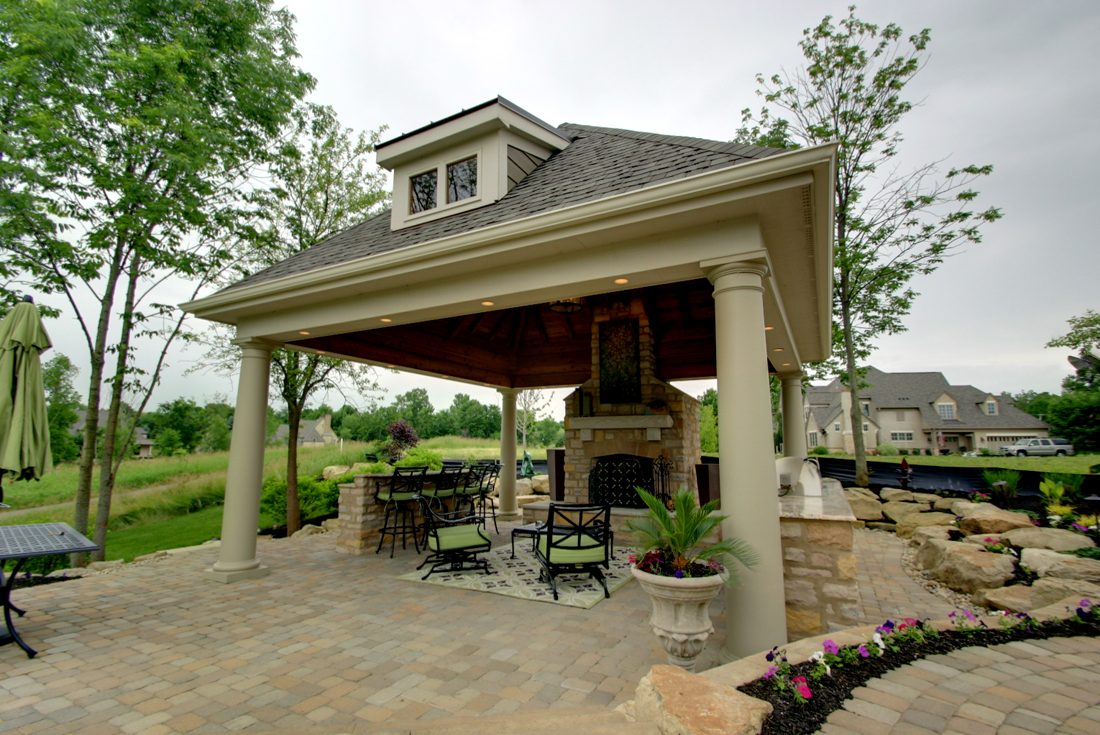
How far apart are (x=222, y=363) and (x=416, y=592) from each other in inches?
294

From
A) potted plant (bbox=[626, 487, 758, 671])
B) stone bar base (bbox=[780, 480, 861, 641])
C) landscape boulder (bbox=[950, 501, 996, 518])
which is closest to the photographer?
potted plant (bbox=[626, 487, 758, 671])

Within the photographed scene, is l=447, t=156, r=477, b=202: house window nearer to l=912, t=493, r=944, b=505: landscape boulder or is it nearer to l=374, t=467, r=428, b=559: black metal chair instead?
l=374, t=467, r=428, b=559: black metal chair

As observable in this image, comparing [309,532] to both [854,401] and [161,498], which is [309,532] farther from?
[854,401]

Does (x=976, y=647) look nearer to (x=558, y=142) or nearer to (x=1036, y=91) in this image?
(x=558, y=142)

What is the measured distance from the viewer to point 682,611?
2.73 meters

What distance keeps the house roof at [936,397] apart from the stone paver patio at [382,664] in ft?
113

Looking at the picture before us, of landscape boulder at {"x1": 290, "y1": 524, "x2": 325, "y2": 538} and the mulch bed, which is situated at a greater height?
the mulch bed

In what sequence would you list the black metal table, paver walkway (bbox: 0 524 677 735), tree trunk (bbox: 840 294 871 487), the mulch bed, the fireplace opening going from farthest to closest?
tree trunk (bbox: 840 294 871 487) < the fireplace opening < the black metal table < paver walkway (bbox: 0 524 677 735) < the mulch bed

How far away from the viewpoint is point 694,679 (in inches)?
77.6

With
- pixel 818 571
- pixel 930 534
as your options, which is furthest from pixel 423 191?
pixel 930 534

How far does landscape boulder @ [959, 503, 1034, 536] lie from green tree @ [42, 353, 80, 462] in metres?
26.3

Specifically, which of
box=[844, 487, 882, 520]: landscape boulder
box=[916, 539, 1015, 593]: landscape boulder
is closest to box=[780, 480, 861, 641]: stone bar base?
box=[916, 539, 1015, 593]: landscape boulder

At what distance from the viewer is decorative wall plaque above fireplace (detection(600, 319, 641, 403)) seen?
26.1ft

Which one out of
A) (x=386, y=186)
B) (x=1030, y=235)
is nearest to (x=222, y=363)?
(x=386, y=186)
